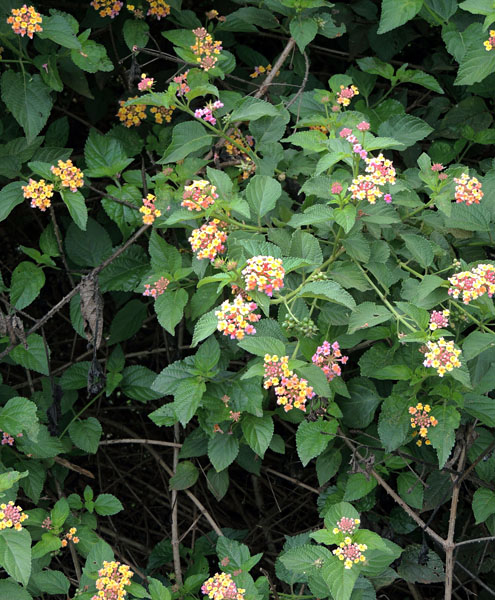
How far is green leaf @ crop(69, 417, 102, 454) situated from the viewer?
2.40 m

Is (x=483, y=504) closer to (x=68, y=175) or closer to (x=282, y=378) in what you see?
(x=282, y=378)

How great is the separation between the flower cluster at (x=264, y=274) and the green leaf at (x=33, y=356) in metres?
1.06

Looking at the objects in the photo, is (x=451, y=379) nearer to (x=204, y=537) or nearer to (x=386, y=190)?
(x=386, y=190)

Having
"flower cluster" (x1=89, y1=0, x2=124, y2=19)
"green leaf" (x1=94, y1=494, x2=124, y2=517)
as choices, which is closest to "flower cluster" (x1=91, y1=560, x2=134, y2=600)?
"green leaf" (x1=94, y1=494, x2=124, y2=517)

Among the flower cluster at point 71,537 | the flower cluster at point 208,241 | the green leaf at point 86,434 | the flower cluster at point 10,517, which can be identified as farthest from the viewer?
the green leaf at point 86,434

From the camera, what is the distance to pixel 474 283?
1628mm

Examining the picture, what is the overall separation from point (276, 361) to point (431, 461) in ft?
3.11

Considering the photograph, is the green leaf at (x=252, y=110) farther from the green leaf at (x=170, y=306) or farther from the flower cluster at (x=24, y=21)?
the flower cluster at (x=24, y=21)

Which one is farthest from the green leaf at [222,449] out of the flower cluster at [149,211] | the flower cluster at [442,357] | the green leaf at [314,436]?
the flower cluster at [442,357]

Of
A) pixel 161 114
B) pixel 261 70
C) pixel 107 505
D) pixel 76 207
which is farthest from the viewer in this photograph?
pixel 261 70

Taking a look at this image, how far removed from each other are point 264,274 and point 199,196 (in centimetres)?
37

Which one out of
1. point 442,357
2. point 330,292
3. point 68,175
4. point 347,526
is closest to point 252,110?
point 68,175

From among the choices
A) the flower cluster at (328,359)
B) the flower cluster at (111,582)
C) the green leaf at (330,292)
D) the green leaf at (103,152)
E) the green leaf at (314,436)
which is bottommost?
the flower cluster at (111,582)

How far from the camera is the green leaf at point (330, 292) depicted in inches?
61.8
